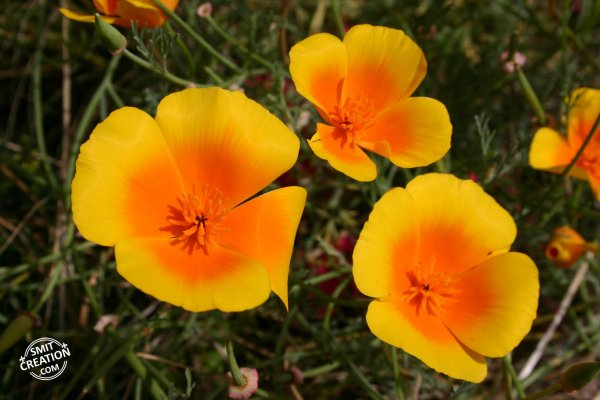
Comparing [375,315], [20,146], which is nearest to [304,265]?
[375,315]

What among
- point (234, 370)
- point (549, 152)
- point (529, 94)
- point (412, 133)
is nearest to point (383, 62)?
point (412, 133)

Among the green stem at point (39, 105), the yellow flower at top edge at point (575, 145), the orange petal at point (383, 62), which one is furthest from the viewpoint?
the green stem at point (39, 105)

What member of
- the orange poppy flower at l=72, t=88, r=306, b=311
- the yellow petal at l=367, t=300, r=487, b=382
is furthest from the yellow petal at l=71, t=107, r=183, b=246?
the yellow petal at l=367, t=300, r=487, b=382

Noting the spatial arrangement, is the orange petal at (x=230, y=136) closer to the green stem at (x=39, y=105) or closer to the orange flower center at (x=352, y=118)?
the orange flower center at (x=352, y=118)

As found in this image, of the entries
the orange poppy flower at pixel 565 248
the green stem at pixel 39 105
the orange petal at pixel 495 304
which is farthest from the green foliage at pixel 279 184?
the orange petal at pixel 495 304

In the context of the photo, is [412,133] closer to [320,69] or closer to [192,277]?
[320,69]

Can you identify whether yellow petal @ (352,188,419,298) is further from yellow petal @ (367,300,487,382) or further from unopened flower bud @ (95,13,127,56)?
unopened flower bud @ (95,13,127,56)

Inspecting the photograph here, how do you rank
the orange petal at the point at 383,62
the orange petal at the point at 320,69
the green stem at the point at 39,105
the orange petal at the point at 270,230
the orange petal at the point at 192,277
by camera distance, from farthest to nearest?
1. the green stem at the point at 39,105
2. the orange petal at the point at 383,62
3. the orange petal at the point at 320,69
4. the orange petal at the point at 270,230
5. the orange petal at the point at 192,277

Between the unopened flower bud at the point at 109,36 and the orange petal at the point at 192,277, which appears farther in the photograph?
the unopened flower bud at the point at 109,36

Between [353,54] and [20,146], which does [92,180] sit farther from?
[20,146]
